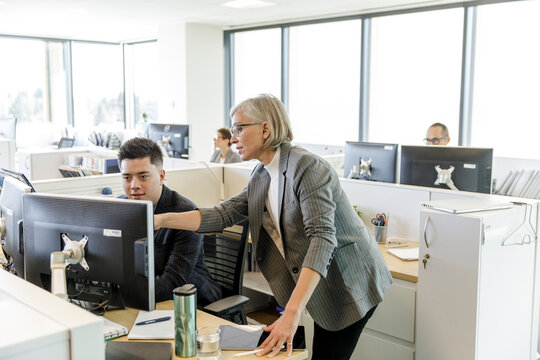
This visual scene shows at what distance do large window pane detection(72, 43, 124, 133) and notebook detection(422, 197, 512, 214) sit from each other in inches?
349

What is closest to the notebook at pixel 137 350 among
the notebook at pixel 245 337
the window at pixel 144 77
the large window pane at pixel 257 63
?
the notebook at pixel 245 337

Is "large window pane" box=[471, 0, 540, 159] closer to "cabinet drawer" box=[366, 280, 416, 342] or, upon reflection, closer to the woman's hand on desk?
"cabinet drawer" box=[366, 280, 416, 342]

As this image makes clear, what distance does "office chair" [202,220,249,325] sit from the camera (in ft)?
7.64

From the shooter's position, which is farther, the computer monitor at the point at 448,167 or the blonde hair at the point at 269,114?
the computer monitor at the point at 448,167

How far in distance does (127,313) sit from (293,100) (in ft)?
21.5

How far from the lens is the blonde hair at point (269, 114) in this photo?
180 centimetres

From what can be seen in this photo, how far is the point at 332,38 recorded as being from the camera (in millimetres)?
7633

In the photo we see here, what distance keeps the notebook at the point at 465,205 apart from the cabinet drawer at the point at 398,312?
0.37 m

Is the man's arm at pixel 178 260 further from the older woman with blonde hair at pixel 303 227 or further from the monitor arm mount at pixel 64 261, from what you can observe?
the monitor arm mount at pixel 64 261

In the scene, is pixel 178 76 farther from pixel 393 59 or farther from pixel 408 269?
pixel 408 269

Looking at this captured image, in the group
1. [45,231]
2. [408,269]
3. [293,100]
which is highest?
[293,100]

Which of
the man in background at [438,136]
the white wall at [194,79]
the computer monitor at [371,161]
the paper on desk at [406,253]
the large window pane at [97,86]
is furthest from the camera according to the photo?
the large window pane at [97,86]

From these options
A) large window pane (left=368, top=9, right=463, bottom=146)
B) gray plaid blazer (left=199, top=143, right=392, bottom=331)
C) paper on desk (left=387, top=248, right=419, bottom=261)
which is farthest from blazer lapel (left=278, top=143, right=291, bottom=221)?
large window pane (left=368, top=9, right=463, bottom=146)

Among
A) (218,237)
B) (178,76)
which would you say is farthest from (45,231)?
(178,76)
